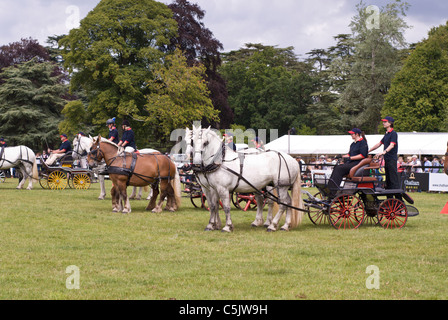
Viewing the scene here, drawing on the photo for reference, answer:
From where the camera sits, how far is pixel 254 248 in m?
8.77

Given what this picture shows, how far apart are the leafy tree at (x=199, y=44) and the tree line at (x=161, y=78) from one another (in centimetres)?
8

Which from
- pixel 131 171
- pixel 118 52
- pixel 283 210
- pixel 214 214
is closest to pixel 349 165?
pixel 283 210

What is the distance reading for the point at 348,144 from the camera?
3481cm

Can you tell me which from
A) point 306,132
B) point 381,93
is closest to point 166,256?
point 381,93

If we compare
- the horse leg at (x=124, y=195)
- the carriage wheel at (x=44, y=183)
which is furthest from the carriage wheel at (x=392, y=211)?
the carriage wheel at (x=44, y=183)

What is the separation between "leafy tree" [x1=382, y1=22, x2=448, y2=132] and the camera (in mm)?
40875

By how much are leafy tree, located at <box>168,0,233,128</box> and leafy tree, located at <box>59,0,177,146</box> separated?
131 inches

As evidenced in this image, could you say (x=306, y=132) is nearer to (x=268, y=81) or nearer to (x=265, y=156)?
(x=268, y=81)

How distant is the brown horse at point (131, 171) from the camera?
546 inches

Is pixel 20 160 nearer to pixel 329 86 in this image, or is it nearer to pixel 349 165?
pixel 349 165

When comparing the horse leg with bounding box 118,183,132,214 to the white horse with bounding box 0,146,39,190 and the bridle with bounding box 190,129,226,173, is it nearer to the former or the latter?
the bridle with bounding box 190,129,226,173

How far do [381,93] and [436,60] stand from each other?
24.3 feet

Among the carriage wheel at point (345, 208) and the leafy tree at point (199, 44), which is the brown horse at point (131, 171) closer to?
the carriage wheel at point (345, 208)

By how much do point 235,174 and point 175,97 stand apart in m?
25.1
